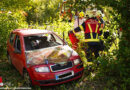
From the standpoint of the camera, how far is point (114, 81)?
16.1 ft

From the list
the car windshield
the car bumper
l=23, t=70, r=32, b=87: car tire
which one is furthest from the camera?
the car windshield

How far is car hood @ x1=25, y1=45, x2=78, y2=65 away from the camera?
473 cm

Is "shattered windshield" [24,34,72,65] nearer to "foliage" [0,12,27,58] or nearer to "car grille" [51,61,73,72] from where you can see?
"car grille" [51,61,73,72]

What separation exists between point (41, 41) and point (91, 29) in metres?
1.69

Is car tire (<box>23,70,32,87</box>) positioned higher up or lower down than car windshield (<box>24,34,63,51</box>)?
lower down

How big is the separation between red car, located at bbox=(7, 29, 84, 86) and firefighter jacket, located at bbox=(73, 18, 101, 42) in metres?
0.81

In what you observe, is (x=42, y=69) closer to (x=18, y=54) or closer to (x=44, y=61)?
(x=44, y=61)

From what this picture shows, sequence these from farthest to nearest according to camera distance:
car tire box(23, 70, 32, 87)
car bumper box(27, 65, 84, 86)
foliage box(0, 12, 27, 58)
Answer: foliage box(0, 12, 27, 58) < car tire box(23, 70, 32, 87) < car bumper box(27, 65, 84, 86)

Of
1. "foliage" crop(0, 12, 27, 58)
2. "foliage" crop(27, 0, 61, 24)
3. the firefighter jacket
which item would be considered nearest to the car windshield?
the firefighter jacket

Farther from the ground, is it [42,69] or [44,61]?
[44,61]

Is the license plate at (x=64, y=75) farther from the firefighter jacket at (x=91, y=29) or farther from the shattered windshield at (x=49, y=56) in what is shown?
the firefighter jacket at (x=91, y=29)

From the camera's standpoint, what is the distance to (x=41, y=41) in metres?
5.81

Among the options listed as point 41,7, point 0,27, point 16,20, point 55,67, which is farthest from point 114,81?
point 41,7

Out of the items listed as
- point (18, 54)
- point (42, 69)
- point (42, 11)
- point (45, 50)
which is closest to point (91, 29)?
point (45, 50)
